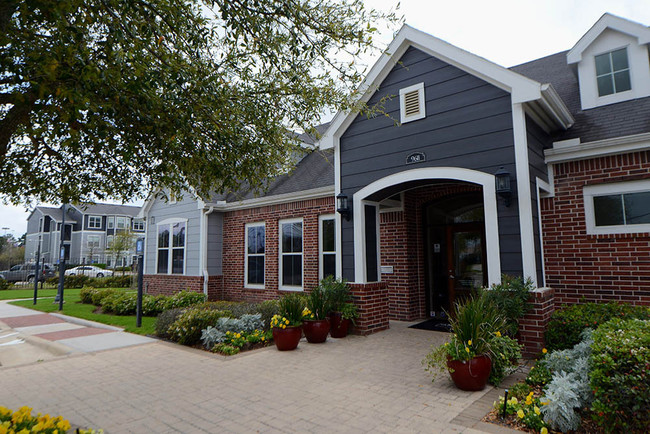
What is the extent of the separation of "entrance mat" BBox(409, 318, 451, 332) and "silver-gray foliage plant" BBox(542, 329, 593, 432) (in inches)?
147

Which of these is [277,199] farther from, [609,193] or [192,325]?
[609,193]

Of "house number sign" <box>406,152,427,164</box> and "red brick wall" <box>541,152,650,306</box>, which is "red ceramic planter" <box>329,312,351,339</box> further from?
"red brick wall" <box>541,152,650,306</box>

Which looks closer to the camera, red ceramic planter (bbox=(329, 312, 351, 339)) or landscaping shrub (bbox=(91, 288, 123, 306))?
red ceramic planter (bbox=(329, 312, 351, 339))

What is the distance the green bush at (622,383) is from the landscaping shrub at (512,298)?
1864 millimetres

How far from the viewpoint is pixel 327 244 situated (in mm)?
10555

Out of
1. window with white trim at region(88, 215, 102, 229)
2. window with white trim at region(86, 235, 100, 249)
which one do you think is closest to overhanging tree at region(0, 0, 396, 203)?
window with white trim at region(86, 235, 100, 249)

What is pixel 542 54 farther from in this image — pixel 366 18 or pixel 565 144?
pixel 366 18

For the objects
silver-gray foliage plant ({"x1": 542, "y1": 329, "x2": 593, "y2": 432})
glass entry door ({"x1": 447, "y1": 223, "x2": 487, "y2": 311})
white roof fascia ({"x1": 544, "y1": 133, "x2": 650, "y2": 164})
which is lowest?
silver-gray foliage plant ({"x1": 542, "y1": 329, "x2": 593, "y2": 432})

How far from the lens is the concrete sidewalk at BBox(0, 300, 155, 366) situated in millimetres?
7367

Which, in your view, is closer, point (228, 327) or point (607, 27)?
point (607, 27)

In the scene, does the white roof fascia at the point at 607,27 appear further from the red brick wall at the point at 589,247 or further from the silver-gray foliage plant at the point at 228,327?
the silver-gray foliage plant at the point at 228,327

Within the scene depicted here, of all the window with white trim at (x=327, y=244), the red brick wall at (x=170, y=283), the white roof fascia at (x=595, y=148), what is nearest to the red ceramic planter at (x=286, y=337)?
the window with white trim at (x=327, y=244)

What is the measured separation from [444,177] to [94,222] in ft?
161

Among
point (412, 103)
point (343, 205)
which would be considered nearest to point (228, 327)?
point (343, 205)
